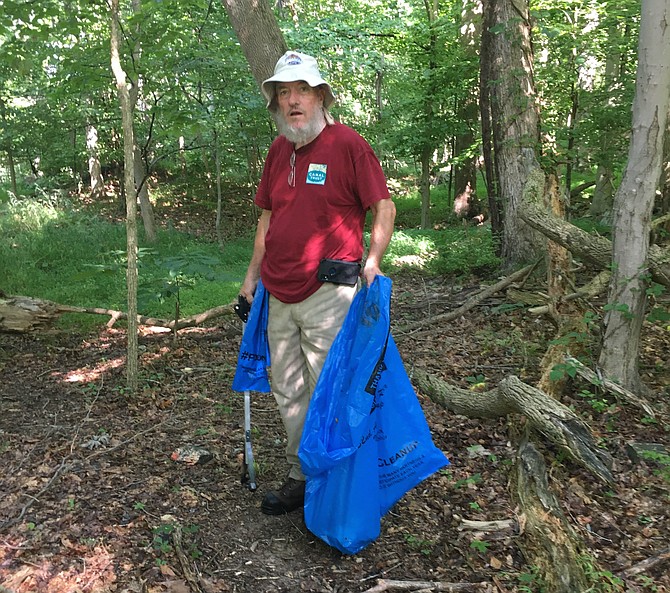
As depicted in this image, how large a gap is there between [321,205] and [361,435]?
3.58 feet

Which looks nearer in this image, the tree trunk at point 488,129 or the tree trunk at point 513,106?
the tree trunk at point 513,106

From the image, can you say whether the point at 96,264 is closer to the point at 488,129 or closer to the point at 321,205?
the point at 321,205

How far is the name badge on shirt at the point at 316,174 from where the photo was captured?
8.63ft

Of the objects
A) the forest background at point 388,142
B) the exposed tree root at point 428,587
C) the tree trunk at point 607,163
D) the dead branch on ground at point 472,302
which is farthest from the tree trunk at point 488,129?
the exposed tree root at point 428,587

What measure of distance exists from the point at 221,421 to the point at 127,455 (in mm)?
754

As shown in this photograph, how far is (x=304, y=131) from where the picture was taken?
264cm

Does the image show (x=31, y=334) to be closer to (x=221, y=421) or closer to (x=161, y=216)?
(x=221, y=421)

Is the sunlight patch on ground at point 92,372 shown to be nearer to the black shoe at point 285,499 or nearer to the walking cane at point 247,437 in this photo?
the walking cane at point 247,437

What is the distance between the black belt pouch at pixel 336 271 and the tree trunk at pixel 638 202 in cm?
187

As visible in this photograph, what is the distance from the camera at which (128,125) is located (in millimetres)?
3924


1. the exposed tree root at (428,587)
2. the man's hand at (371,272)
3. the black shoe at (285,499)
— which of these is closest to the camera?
the exposed tree root at (428,587)

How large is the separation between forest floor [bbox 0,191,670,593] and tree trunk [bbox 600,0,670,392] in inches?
14.4

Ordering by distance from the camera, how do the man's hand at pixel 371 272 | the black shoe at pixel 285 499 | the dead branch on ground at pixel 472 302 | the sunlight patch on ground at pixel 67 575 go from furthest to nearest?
the dead branch on ground at pixel 472 302 → the black shoe at pixel 285 499 → the man's hand at pixel 371 272 → the sunlight patch on ground at pixel 67 575

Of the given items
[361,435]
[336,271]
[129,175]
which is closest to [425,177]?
[129,175]
